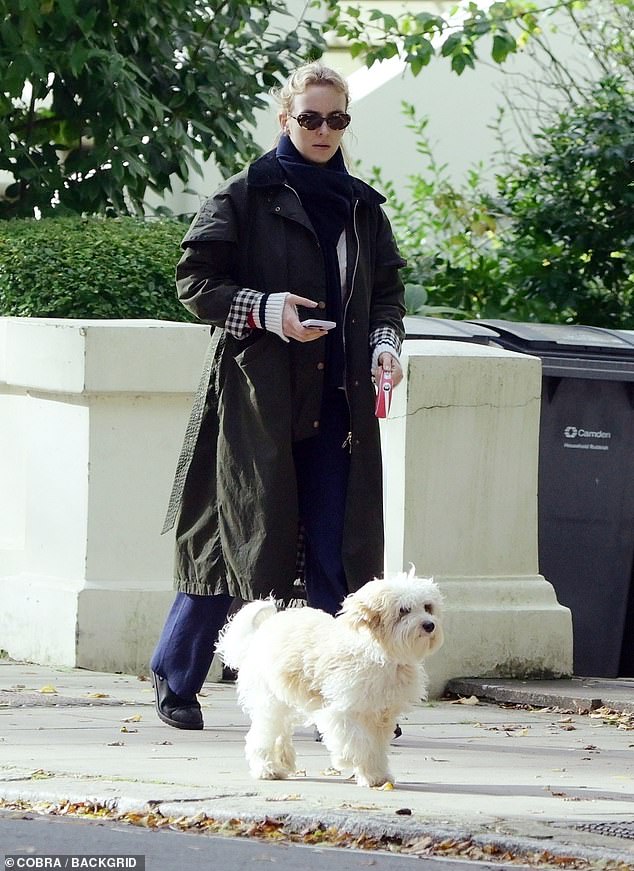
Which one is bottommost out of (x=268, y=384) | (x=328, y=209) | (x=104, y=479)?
(x=104, y=479)

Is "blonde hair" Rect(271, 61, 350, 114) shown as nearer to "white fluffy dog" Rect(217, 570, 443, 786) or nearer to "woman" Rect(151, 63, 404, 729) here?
"woman" Rect(151, 63, 404, 729)

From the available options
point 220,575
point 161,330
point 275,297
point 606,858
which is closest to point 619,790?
point 606,858

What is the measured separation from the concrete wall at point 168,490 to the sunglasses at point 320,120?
1.60 m

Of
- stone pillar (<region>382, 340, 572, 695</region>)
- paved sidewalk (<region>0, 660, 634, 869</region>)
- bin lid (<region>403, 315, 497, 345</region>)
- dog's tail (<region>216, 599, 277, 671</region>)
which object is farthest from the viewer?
bin lid (<region>403, 315, 497, 345</region>)

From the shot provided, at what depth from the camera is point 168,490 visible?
6613 millimetres

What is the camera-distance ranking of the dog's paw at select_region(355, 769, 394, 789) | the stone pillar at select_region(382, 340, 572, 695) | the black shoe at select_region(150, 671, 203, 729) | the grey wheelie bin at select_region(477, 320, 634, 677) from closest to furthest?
the dog's paw at select_region(355, 769, 394, 789) < the black shoe at select_region(150, 671, 203, 729) < the stone pillar at select_region(382, 340, 572, 695) < the grey wheelie bin at select_region(477, 320, 634, 677)

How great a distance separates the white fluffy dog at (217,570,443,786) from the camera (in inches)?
166

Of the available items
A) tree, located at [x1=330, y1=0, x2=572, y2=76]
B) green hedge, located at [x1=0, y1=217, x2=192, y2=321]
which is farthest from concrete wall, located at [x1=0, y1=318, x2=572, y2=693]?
tree, located at [x1=330, y1=0, x2=572, y2=76]

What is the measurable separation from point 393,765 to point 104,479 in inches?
85.0

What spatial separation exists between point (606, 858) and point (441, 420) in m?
2.87

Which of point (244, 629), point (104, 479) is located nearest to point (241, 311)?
point (244, 629)

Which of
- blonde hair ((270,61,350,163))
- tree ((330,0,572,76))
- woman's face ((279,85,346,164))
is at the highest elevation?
tree ((330,0,572,76))

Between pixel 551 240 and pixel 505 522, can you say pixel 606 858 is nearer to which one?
pixel 505 522

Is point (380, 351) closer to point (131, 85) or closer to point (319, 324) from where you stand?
point (319, 324)
